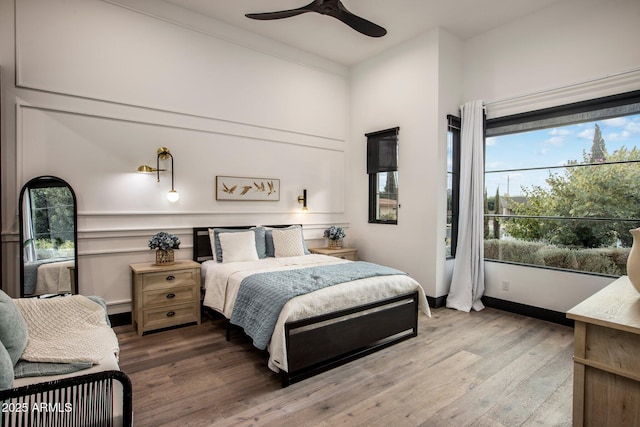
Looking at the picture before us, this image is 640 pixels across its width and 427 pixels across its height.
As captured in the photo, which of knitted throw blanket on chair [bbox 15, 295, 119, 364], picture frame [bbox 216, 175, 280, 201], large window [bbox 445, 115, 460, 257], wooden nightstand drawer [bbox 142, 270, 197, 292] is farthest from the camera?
large window [bbox 445, 115, 460, 257]

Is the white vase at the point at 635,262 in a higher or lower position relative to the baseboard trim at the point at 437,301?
higher

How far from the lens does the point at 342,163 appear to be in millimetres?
5477

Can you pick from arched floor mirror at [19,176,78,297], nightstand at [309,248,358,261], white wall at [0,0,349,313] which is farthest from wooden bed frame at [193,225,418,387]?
arched floor mirror at [19,176,78,297]

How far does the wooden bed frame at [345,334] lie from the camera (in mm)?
2465

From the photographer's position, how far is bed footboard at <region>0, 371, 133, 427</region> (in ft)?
3.96

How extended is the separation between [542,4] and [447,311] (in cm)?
374

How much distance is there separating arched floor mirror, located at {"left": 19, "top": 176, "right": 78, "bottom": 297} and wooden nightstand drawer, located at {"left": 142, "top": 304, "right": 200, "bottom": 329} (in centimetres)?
77

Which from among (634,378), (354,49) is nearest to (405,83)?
(354,49)

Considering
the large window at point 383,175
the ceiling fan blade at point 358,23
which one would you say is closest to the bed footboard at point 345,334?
the large window at point 383,175

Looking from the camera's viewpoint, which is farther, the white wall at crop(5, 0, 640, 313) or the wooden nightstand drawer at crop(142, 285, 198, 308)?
the wooden nightstand drawer at crop(142, 285, 198, 308)

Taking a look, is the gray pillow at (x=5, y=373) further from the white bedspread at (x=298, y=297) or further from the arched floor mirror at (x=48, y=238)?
the arched floor mirror at (x=48, y=238)

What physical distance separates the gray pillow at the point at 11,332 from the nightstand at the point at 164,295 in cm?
156

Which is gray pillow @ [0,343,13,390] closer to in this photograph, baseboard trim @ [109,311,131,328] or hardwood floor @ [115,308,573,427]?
hardwood floor @ [115,308,573,427]

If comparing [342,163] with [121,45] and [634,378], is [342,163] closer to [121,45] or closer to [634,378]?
[121,45]
